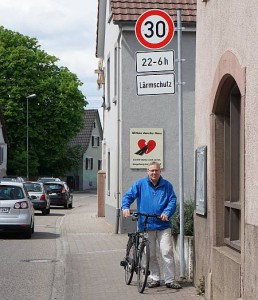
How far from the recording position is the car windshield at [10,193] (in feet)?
70.7

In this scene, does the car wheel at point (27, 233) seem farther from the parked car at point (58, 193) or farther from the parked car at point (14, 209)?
the parked car at point (58, 193)

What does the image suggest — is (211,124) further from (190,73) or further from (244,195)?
(190,73)

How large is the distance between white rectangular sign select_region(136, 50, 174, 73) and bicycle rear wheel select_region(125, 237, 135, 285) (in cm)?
253

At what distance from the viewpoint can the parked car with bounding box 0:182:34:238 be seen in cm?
2128

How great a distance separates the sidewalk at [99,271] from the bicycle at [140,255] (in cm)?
21

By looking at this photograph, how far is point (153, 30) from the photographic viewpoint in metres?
11.9

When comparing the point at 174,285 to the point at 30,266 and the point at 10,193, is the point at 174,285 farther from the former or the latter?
the point at 10,193

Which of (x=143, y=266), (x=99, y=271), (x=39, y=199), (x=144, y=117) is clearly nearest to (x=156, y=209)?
(x=143, y=266)

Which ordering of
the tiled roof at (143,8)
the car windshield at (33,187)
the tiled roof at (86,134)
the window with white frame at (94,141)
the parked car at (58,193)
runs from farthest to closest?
1. the window with white frame at (94,141)
2. the tiled roof at (86,134)
3. the parked car at (58,193)
4. the car windshield at (33,187)
5. the tiled roof at (143,8)

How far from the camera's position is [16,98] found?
6638cm

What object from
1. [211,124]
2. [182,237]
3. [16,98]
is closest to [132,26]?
[182,237]

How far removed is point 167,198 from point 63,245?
877 centimetres

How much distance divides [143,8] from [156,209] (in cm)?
1237

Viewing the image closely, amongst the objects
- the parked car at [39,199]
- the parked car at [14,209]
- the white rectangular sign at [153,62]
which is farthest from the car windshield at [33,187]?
the white rectangular sign at [153,62]
